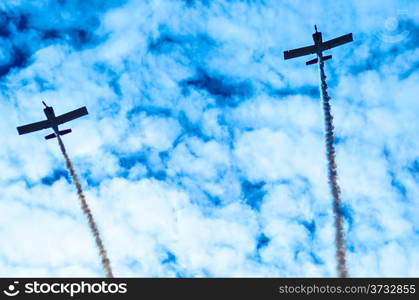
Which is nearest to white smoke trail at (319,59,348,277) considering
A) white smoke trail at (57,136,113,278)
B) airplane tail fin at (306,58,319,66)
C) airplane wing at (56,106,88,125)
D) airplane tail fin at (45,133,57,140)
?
airplane tail fin at (306,58,319,66)

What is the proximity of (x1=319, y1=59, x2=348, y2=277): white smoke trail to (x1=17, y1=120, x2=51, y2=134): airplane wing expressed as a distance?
2725 centimetres

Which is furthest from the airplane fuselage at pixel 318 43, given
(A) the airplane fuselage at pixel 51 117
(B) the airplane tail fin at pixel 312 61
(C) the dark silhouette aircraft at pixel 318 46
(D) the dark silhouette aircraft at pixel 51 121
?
(A) the airplane fuselage at pixel 51 117

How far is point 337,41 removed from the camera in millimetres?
43094

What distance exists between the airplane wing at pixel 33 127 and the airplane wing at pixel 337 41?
93.3 ft

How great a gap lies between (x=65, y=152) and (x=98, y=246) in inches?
432

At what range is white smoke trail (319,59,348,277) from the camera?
3616cm

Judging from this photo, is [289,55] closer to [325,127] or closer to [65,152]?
[325,127]

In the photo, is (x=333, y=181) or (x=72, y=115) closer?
(x=333, y=181)

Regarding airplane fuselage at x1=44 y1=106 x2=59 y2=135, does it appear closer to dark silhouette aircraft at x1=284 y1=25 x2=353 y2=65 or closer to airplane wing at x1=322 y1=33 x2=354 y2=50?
dark silhouette aircraft at x1=284 y1=25 x2=353 y2=65

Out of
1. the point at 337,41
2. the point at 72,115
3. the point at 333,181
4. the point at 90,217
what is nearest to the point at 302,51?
the point at 337,41

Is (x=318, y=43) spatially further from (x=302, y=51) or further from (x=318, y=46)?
(x=302, y=51)

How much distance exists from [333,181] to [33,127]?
29321 millimetres

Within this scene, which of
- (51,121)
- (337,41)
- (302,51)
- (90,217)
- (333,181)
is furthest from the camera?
(337,41)

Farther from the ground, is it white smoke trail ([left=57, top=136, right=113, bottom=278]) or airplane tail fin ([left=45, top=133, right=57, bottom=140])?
airplane tail fin ([left=45, top=133, right=57, bottom=140])
